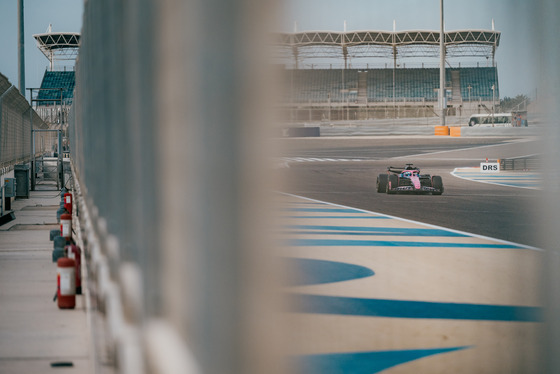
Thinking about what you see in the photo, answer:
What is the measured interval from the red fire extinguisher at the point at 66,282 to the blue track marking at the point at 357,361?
418 cm

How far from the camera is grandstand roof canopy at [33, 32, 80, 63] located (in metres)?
105

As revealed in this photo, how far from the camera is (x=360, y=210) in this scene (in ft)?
41.0

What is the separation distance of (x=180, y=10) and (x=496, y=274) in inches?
43.7

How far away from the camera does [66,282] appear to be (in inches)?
302

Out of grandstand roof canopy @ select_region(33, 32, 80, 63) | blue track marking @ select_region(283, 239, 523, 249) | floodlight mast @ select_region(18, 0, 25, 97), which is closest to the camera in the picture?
blue track marking @ select_region(283, 239, 523, 249)

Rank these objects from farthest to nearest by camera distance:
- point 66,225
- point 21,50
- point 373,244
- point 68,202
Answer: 1. point 21,50
2. point 68,202
3. point 66,225
4. point 373,244

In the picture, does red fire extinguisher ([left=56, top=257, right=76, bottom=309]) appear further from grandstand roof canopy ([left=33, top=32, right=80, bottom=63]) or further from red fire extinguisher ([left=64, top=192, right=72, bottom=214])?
grandstand roof canopy ([left=33, top=32, right=80, bottom=63])

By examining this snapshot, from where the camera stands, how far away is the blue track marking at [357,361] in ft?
3.76

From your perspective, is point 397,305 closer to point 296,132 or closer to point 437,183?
point 437,183

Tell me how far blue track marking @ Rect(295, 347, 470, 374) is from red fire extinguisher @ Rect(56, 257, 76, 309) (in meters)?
4.18

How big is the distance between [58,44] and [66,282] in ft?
345

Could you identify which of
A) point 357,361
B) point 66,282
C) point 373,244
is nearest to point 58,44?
point 66,282

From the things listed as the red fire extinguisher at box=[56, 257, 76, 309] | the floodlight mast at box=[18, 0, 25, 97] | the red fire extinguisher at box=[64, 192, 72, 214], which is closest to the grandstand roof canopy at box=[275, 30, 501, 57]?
the red fire extinguisher at box=[56, 257, 76, 309]

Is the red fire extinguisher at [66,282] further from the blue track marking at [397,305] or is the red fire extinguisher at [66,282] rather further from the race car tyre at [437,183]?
the race car tyre at [437,183]
